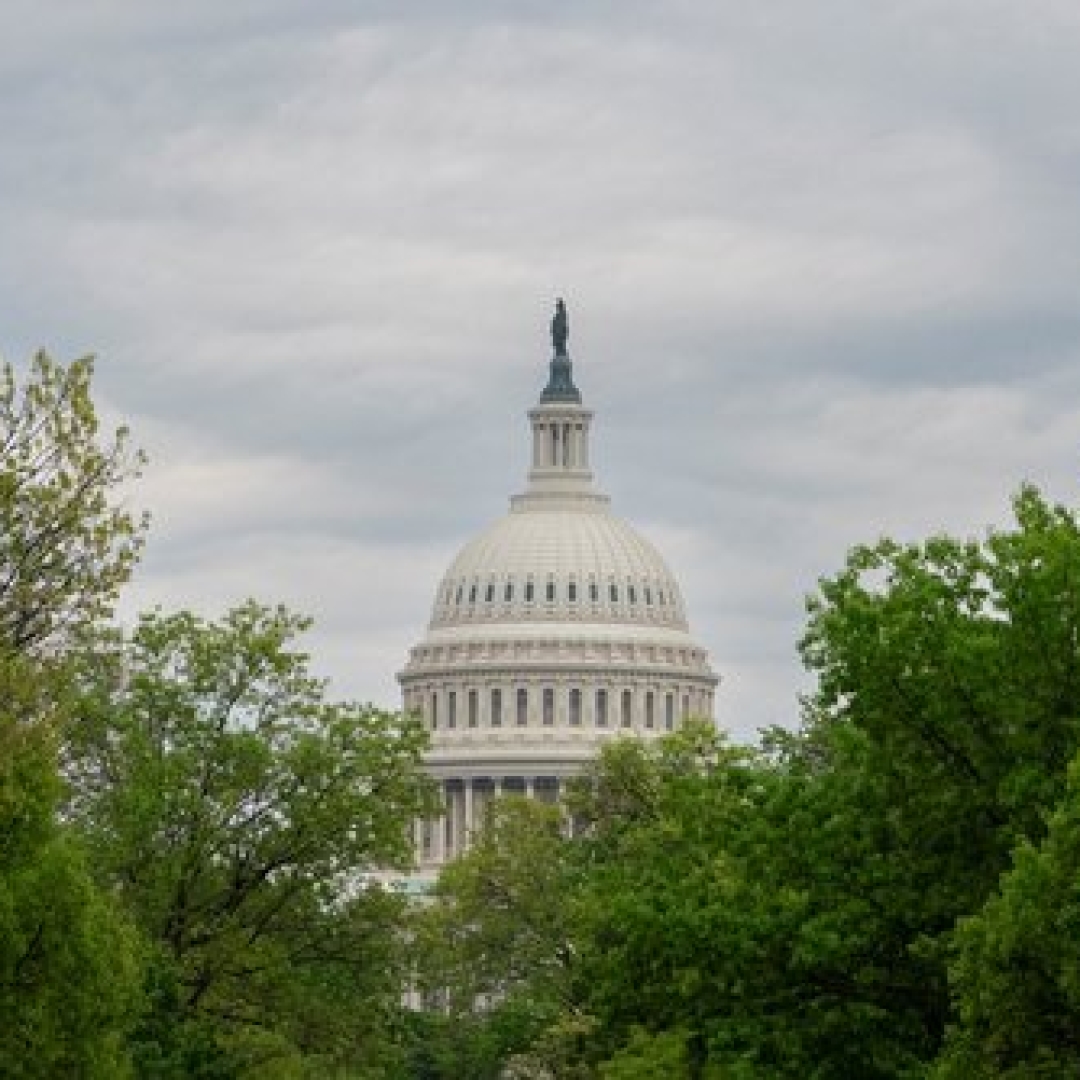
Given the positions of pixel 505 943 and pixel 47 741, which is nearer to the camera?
pixel 47 741

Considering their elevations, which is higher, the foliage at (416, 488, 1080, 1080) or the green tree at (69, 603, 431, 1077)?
the green tree at (69, 603, 431, 1077)

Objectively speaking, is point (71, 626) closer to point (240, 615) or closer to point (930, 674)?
point (930, 674)

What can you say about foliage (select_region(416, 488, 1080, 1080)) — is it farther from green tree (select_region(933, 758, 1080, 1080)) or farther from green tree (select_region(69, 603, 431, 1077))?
green tree (select_region(69, 603, 431, 1077))

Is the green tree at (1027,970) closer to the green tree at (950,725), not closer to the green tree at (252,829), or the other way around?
the green tree at (950,725)

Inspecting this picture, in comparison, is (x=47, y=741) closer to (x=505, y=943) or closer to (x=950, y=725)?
(x=950, y=725)

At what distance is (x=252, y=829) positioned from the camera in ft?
280

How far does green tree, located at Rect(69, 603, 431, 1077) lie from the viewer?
8425 cm

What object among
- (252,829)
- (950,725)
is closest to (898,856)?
(950,725)

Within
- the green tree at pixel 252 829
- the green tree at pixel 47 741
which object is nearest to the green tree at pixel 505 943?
the green tree at pixel 252 829

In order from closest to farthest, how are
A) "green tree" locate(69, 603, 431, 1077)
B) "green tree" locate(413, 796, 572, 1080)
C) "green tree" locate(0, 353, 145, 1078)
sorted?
"green tree" locate(0, 353, 145, 1078) < "green tree" locate(69, 603, 431, 1077) < "green tree" locate(413, 796, 572, 1080)

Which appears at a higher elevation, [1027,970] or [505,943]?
[505,943]

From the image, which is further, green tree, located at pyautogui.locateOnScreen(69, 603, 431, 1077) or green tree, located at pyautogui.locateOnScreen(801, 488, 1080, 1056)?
green tree, located at pyautogui.locateOnScreen(69, 603, 431, 1077)

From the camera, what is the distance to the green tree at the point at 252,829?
276 feet

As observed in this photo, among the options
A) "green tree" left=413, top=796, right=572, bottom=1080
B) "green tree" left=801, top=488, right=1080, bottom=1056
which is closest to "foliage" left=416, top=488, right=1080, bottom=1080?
"green tree" left=801, top=488, right=1080, bottom=1056
